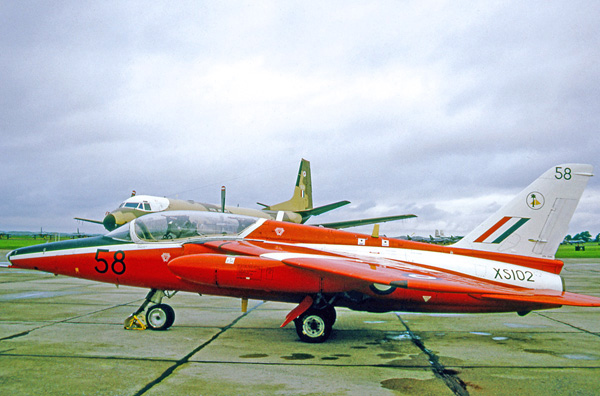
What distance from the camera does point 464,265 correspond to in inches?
320

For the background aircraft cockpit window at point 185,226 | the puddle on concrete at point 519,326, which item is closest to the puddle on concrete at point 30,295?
the background aircraft cockpit window at point 185,226

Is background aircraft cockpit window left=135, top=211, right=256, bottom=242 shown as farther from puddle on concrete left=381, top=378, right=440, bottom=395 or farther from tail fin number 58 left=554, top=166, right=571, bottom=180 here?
tail fin number 58 left=554, top=166, right=571, bottom=180

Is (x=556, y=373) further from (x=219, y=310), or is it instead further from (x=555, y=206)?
(x=219, y=310)

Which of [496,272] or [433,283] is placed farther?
[496,272]

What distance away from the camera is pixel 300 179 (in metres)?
40.9

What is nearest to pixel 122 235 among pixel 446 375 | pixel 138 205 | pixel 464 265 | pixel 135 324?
pixel 135 324

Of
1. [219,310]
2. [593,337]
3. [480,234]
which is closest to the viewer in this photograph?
[593,337]

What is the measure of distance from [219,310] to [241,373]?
573 cm

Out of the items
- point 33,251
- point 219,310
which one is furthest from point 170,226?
point 219,310

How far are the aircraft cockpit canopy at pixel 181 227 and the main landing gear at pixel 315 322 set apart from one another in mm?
2004

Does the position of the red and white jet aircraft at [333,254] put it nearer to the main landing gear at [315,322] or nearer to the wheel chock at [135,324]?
the main landing gear at [315,322]

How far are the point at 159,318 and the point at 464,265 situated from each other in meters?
5.63

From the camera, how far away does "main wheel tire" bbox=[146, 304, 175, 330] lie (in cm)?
831

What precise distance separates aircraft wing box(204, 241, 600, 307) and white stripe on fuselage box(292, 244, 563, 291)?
0.44 feet
